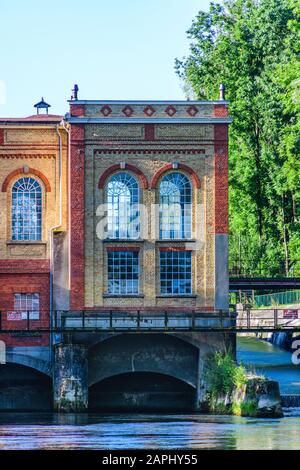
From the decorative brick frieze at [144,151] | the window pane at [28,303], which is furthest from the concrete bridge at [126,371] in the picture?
the decorative brick frieze at [144,151]

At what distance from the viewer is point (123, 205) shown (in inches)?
2463

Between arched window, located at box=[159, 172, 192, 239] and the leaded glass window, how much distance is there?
59.5 inches

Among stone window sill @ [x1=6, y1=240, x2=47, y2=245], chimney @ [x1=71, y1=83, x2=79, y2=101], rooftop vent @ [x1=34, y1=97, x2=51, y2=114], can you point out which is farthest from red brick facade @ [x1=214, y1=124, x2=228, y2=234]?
rooftop vent @ [x1=34, y1=97, x2=51, y2=114]

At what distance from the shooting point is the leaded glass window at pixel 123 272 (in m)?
62.3

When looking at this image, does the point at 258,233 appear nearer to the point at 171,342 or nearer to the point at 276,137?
the point at 276,137

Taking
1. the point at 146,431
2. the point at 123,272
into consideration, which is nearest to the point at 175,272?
the point at 123,272

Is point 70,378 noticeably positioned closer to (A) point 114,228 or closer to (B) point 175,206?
(A) point 114,228

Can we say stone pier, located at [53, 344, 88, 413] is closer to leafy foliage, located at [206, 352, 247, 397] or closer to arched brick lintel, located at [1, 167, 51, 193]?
leafy foliage, located at [206, 352, 247, 397]

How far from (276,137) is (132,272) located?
85.0 ft

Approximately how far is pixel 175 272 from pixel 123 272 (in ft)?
6.47

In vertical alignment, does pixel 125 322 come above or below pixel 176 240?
below

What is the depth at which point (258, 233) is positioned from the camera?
91.8 metres

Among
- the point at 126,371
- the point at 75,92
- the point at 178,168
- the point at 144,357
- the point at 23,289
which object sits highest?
the point at 75,92
